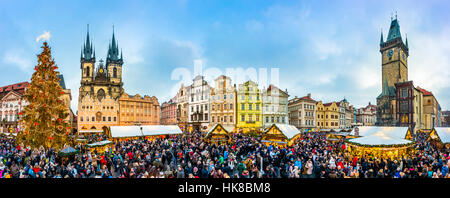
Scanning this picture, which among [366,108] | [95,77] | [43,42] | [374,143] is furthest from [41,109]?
[366,108]

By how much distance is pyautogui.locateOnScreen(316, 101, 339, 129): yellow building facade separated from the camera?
6256 centimetres

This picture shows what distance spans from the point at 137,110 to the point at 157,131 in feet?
87.8

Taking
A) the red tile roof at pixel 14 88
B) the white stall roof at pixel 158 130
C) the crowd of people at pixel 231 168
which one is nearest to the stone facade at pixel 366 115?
the white stall roof at pixel 158 130

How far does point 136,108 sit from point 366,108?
86.7 m

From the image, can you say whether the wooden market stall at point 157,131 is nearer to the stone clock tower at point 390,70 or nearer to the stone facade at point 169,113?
the stone facade at point 169,113

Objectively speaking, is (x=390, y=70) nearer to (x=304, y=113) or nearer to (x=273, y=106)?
(x=304, y=113)

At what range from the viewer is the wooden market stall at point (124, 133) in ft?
88.6

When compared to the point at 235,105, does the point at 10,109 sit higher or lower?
lower

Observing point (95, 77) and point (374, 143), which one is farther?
point (95, 77)

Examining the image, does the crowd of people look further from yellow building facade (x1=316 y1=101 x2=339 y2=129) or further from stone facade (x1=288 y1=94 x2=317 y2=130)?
yellow building facade (x1=316 y1=101 x2=339 y2=129)

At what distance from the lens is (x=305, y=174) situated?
42.9ft

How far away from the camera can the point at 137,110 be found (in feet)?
184

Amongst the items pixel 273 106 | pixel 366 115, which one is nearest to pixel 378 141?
pixel 273 106
